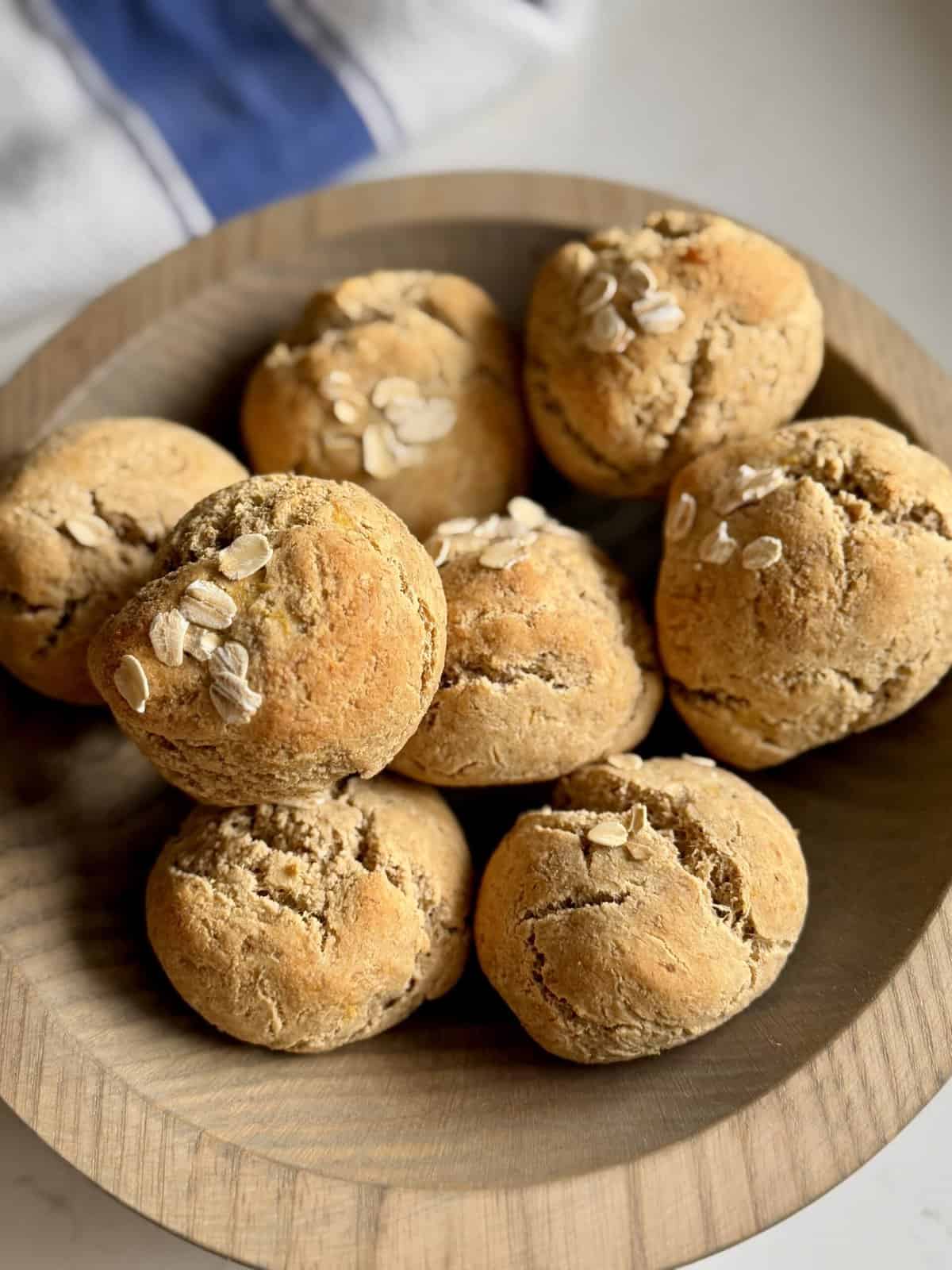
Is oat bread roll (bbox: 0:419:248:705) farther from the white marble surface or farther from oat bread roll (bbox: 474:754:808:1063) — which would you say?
the white marble surface

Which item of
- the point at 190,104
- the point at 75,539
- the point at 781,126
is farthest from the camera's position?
the point at 781,126

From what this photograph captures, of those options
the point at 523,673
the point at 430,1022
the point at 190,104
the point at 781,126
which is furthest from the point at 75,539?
the point at 781,126

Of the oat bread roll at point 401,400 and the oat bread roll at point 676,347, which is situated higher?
the oat bread roll at point 676,347

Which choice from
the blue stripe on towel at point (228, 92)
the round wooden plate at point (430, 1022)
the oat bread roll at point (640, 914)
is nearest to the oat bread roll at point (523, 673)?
the oat bread roll at point (640, 914)

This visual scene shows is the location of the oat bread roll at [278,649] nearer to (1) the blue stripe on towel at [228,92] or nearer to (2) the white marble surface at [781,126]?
(1) the blue stripe on towel at [228,92]

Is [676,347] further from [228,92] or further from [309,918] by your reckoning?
[228,92]

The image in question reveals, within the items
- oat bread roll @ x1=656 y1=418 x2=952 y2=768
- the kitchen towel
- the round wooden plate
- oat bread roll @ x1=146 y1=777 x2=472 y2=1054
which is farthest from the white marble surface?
oat bread roll @ x1=146 y1=777 x2=472 y2=1054

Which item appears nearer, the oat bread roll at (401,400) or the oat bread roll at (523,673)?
the oat bread roll at (523,673)
